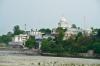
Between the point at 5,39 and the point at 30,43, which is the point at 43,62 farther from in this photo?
the point at 5,39

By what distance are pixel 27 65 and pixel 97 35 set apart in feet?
132

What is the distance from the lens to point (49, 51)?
245 feet

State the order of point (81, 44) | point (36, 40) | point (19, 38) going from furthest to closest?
1. point (19, 38)
2. point (36, 40)
3. point (81, 44)

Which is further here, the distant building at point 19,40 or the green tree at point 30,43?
the distant building at point 19,40

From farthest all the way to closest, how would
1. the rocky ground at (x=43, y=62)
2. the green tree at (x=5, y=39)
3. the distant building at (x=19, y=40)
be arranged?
the green tree at (x=5, y=39) → the distant building at (x=19, y=40) → the rocky ground at (x=43, y=62)

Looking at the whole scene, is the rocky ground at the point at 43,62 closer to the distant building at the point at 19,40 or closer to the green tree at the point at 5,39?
the distant building at the point at 19,40

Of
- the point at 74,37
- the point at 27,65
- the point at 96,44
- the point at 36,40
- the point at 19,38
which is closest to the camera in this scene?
the point at 27,65

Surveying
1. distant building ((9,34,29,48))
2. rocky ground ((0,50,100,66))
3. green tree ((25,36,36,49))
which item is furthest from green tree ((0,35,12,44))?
rocky ground ((0,50,100,66))

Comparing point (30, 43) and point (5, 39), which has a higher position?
point (5, 39)

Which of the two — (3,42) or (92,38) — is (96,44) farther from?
(3,42)

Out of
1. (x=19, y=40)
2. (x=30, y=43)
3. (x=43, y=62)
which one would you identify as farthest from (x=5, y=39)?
(x=43, y=62)

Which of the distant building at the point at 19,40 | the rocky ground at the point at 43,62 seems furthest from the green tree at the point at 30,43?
the rocky ground at the point at 43,62

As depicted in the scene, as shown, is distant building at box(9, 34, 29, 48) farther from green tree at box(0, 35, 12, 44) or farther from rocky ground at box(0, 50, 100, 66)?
rocky ground at box(0, 50, 100, 66)

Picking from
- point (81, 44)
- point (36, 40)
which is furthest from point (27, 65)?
point (36, 40)
